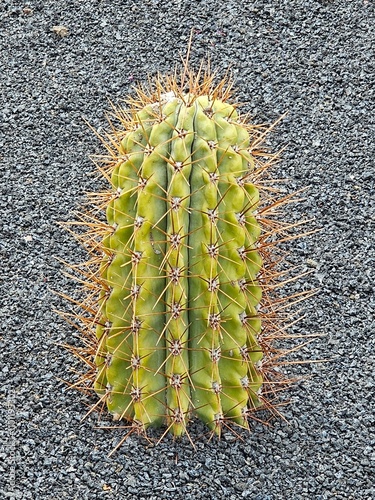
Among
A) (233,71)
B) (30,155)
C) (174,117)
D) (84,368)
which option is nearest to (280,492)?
(84,368)

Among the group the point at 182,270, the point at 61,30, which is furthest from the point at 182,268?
the point at 61,30

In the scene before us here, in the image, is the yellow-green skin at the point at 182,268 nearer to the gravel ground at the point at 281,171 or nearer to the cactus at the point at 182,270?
the cactus at the point at 182,270

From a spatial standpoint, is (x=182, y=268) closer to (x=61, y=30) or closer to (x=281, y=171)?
(x=281, y=171)

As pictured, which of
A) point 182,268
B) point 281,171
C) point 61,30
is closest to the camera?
point 182,268

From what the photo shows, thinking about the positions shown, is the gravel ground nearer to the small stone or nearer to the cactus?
the small stone

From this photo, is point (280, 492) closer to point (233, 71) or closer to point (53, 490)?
point (53, 490)

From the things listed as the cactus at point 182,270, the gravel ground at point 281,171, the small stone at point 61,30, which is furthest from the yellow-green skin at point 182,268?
the small stone at point 61,30

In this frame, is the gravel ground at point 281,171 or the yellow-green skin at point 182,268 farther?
the gravel ground at point 281,171

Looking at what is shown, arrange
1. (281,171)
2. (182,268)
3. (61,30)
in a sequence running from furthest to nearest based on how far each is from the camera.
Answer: (61,30) → (281,171) → (182,268)

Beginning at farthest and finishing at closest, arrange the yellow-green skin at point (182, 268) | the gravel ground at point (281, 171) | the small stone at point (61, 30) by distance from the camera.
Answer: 1. the small stone at point (61, 30)
2. the gravel ground at point (281, 171)
3. the yellow-green skin at point (182, 268)
